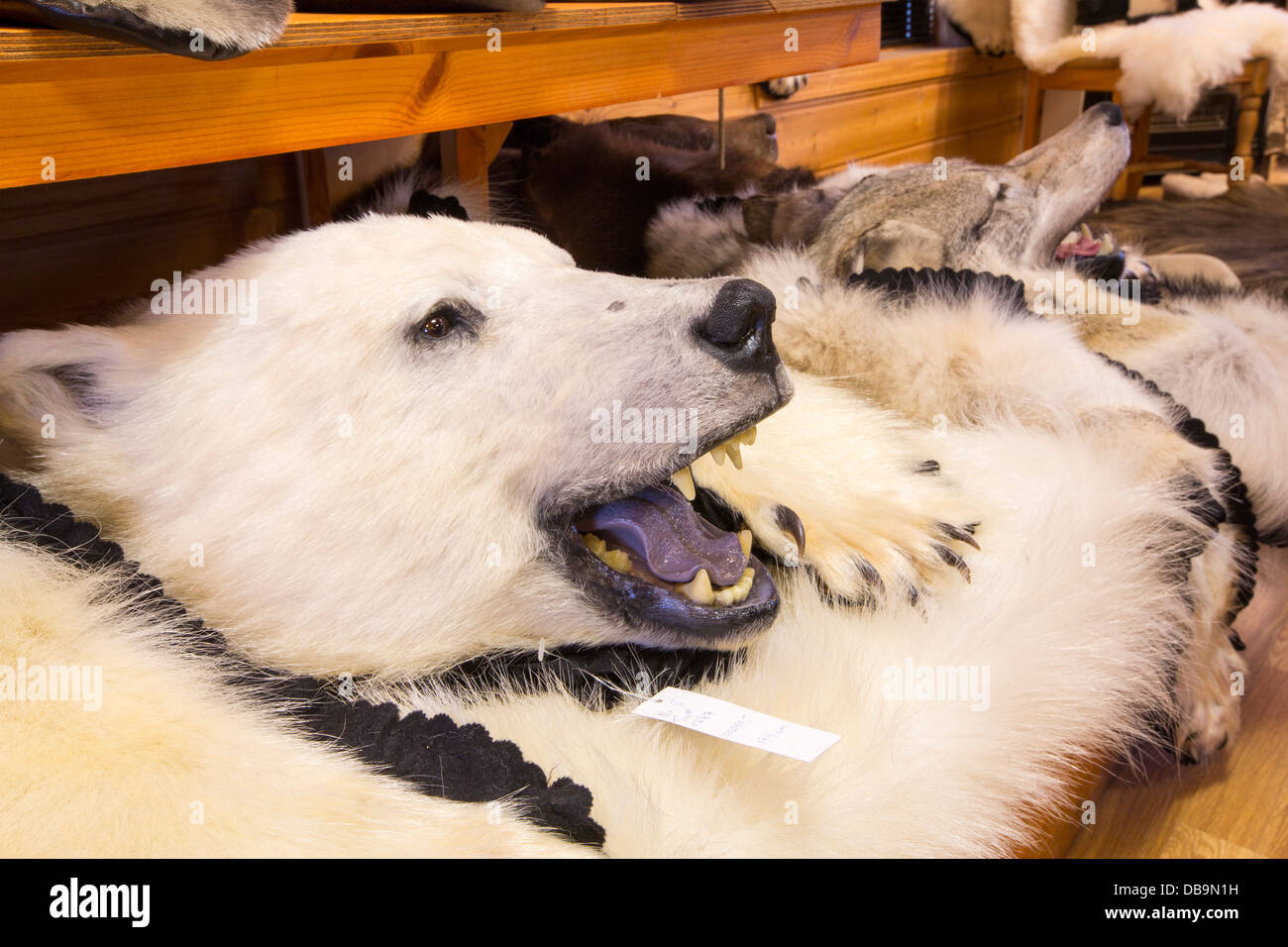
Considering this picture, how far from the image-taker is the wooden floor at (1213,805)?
1.39 m

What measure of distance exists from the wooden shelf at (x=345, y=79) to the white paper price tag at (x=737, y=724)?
28.7 inches

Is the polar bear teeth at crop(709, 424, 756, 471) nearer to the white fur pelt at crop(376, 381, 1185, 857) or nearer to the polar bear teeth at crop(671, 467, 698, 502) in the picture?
the polar bear teeth at crop(671, 467, 698, 502)

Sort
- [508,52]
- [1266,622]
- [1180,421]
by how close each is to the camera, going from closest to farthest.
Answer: [508,52] < [1180,421] < [1266,622]

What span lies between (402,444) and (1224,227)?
284 cm

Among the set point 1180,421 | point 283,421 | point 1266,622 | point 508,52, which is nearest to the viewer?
point 283,421

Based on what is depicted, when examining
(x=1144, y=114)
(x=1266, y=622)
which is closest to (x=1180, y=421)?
(x=1266, y=622)

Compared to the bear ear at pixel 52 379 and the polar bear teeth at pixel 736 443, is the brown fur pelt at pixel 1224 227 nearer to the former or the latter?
the polar bear teeth at pixel 736 443

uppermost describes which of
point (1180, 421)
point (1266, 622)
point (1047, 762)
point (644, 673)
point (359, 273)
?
point (359, 273)

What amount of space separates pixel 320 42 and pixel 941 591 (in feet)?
3.10

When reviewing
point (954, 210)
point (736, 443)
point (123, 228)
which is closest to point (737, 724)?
point (736, 443)

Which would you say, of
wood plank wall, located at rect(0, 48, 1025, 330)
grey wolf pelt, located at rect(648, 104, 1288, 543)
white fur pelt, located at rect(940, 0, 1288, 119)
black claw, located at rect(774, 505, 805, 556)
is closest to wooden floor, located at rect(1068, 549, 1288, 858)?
grey wolf pelt, located at rect(648, 104, 1288, 543)

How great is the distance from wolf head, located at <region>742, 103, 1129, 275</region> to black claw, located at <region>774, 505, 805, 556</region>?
3.07ft

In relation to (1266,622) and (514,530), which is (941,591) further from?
(1266,622)
